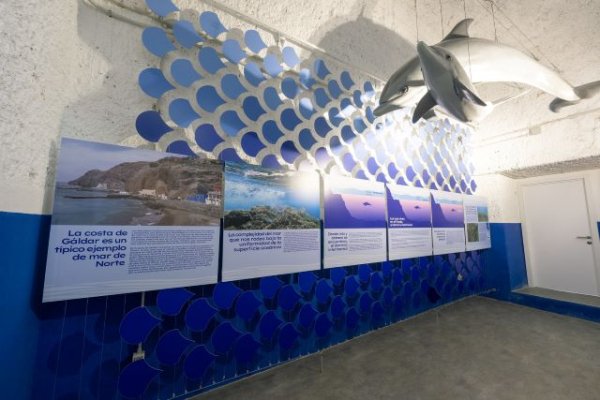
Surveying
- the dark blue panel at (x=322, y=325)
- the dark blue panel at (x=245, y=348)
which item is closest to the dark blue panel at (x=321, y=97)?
the dark blue panel at (x=322, y=325)

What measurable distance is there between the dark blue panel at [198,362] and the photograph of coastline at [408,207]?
5.89 ft

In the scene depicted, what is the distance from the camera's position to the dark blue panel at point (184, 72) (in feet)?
4.99

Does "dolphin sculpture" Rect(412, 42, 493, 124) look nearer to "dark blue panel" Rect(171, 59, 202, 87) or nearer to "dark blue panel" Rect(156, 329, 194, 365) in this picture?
"dark blue panel" Rect(171, 59, 202, 87)

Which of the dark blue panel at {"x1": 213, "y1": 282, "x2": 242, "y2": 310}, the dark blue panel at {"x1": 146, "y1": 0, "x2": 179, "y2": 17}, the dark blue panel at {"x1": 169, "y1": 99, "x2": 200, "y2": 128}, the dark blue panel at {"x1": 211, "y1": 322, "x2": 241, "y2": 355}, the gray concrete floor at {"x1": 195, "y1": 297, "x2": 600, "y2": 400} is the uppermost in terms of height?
the dark blue panel at {"x1": 146, "y1": 0, "x2": 179, "y2": 17}

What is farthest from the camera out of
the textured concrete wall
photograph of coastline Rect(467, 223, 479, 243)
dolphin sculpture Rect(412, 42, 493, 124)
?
photograph of coastline Rect(467, 223, 479, 243)

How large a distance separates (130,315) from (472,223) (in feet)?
12.4

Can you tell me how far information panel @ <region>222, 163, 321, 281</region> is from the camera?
1608 millimetres

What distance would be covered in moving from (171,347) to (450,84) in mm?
1884

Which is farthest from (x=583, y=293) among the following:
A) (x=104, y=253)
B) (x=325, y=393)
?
(x=104, y=253)

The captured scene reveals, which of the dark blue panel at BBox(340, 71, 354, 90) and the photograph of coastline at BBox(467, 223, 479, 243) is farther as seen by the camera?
the photograph of coastline at BBox(467, 223, 479, 243)

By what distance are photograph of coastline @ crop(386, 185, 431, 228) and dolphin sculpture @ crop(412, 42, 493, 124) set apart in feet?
4.31

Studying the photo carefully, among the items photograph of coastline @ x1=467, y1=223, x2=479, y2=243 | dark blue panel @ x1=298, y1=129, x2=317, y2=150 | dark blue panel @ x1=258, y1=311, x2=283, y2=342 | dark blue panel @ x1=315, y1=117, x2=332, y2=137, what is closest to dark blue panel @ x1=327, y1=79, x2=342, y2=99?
dark blue panel @ x1=315, y1=117, x2=332, y2=137

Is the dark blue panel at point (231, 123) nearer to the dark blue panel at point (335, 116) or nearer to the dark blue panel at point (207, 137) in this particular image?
the dark blue panel at point (207, 137)

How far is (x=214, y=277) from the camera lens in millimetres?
1511
